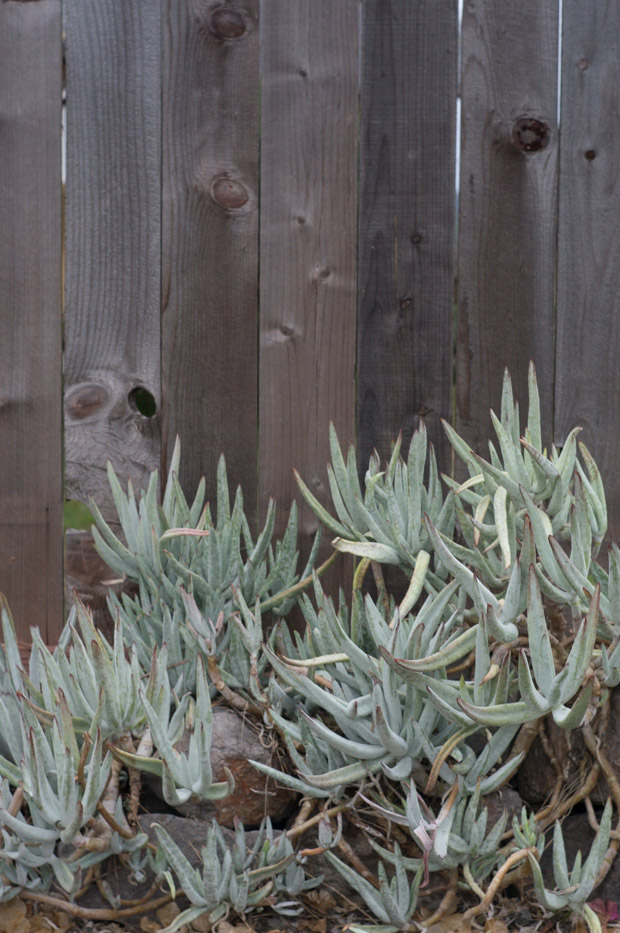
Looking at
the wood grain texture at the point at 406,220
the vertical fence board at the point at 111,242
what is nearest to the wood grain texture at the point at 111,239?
the vertical fence board at the point at 111,242

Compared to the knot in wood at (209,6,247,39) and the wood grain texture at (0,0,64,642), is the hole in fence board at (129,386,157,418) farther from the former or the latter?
the knot in wood at (209,6,247,39)

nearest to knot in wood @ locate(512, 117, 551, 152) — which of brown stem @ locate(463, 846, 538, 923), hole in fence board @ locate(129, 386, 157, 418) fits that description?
hole in fence board @ locate(129, 386, 157, 418)

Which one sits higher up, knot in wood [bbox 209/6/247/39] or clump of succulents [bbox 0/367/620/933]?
knot in wood [bbox 209/6/247/39]

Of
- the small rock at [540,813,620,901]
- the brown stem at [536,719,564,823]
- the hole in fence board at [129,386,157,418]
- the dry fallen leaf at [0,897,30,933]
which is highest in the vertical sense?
the hole in fence board at [129,386,157,418]

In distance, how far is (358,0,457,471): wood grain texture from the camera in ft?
6.51

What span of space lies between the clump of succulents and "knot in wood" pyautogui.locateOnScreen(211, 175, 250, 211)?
819mm

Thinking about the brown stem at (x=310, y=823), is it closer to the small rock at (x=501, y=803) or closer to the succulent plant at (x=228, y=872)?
the succulent plant at (x=228, y=872)

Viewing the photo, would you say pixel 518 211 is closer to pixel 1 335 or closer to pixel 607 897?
pixel 1 335

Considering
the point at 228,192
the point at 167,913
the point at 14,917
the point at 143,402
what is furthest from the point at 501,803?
the point at 228,192

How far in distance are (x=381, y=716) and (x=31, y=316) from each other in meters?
1.36

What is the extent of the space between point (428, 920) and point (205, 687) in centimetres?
50

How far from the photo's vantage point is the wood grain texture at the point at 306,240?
199cm

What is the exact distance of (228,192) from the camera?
6.59 feet

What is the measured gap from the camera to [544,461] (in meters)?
1.32
